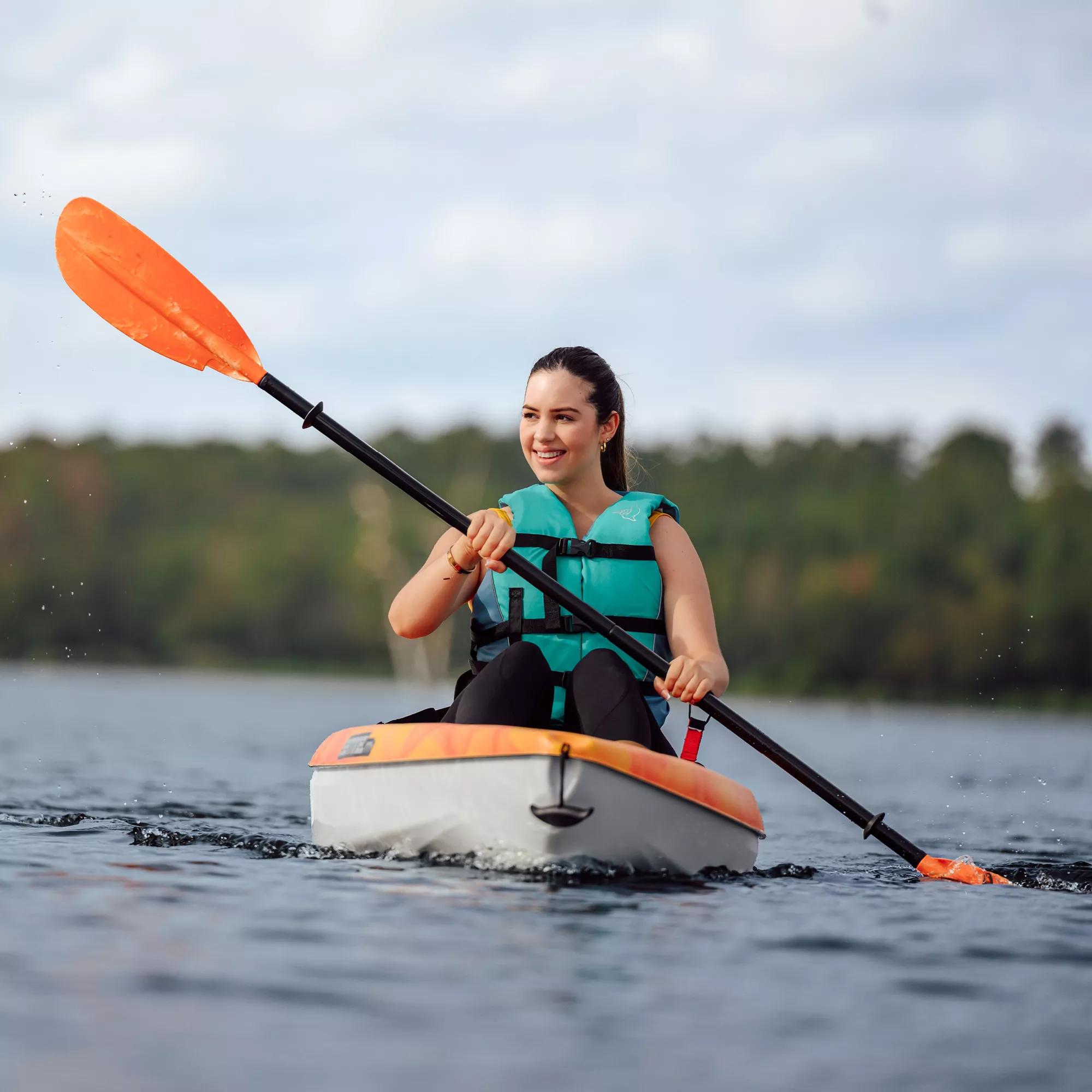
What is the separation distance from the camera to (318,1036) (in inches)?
94.4

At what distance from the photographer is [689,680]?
4.21 metres

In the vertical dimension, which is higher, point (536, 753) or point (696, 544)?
point (696, 544)

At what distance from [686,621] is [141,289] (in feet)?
7.38

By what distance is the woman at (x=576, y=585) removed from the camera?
421 cm

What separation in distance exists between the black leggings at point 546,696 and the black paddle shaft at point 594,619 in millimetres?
96

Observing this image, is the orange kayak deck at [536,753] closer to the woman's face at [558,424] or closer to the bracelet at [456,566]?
the bracelet at [456,566]

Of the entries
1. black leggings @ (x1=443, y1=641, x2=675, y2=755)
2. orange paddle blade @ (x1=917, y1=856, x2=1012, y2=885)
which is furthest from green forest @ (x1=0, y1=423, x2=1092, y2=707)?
black leggings @ (x1=443, y1=641, x2=675, y2=755)

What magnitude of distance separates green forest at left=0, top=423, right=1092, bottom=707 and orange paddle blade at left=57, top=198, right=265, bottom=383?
41.9 meters

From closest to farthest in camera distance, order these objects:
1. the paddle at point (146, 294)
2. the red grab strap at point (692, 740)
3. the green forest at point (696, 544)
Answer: the red grab strap at point (692, 740) < the paddle at point (146, 294) < the green forest at point (696, 544)

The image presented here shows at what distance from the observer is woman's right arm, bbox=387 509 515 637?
13.5 feet

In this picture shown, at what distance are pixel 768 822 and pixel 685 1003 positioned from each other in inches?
200

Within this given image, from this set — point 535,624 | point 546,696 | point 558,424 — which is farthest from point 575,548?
point 546,696

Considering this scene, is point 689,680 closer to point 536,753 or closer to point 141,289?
point 536,753

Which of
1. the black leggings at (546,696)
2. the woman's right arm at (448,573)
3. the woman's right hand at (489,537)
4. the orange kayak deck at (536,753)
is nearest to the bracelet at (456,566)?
the woman's right arm at (448,573)
